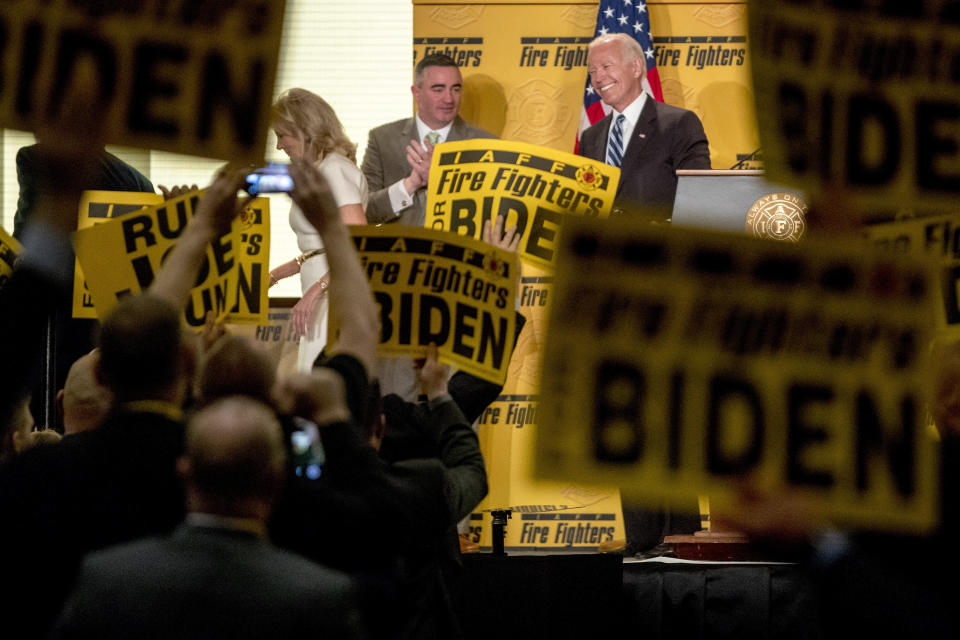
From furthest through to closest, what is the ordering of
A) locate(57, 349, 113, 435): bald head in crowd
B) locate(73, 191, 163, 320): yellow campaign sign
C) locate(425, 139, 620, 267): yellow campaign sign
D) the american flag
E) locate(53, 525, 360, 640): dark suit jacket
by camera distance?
the american flag → locate(73, 191, 163, 320): yellow campaign sign → locate(425, 139, 620, 267): yellow campaign sign → locate(57, 349, 113, 435): bald head in crowd → locate(53, 525, 360, 640): dark suit jacket

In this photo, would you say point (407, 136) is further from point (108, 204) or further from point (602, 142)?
point (108, 204)

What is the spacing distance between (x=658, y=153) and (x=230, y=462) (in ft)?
17.2

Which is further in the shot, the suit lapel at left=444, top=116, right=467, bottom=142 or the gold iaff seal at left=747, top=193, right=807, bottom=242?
the suit lapel at left=444, top=116, right=467, bottom=142

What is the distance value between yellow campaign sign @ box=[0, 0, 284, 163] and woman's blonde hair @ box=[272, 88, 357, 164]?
3.22 meters

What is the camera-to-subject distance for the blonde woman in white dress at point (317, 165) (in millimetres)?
5648

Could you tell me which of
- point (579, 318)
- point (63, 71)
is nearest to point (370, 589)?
point (579, 318)

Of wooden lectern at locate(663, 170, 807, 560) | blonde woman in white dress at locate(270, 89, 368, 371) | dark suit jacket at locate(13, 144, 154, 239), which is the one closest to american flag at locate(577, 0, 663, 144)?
wooden lectern at locate(663, 170, 807, 560)

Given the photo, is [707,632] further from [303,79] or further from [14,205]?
[14,205]

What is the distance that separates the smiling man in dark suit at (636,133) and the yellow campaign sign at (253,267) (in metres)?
2.61

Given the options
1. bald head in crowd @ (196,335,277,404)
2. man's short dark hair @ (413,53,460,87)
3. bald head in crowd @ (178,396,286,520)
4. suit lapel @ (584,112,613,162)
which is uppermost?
man's short dark hair @ (413,53,460,87)

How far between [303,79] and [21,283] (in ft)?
25.9

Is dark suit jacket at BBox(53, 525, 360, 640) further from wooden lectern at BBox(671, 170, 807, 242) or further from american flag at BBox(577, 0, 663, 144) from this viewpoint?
american flag at BBox(577, 0, 663, 144)

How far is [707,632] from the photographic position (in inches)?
171

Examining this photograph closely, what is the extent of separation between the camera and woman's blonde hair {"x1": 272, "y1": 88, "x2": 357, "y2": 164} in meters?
5.68
